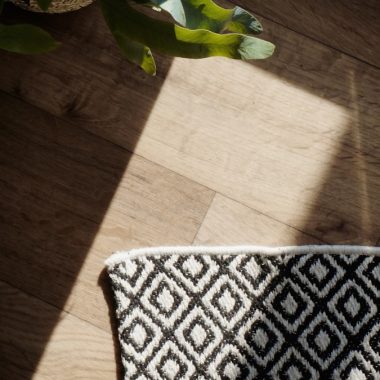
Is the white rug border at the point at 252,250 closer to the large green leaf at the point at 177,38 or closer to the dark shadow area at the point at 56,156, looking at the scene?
the dark shadow area at the point at 56,156

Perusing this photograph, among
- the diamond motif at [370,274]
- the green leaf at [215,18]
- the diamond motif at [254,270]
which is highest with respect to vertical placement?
the green leaf at [215,18]

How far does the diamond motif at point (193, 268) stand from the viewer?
895 millimetres

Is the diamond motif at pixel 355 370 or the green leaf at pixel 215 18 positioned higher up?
the green leaf at pixel 215 18

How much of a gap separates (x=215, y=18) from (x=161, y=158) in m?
0.30

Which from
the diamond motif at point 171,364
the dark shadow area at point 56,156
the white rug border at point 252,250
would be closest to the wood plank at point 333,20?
the dark shadow area at point 56,156

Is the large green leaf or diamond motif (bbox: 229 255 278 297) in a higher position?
the large green leaf

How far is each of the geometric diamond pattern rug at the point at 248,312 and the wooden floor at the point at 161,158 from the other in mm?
29

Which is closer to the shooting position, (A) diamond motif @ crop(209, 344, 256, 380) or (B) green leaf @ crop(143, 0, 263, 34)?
(B) green leaf @ crop(143, 0, 263, 34)

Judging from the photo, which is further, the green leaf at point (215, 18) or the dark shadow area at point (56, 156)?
the dark shadow area at point (56, 156)

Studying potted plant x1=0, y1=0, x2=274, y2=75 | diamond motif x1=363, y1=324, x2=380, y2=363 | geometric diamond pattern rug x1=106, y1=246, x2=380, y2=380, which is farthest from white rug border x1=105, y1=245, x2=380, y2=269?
potted plant x1=0, y1=0, x2=274, y2=75

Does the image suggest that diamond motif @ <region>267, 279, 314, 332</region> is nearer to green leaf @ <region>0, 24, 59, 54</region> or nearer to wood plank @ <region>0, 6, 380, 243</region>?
wood plank @ <region>0, 6, 380, 243</region>

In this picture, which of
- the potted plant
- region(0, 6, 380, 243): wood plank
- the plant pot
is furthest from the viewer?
region(0, 6, 380, 243): wood plank

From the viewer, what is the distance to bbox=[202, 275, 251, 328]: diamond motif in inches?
34.8

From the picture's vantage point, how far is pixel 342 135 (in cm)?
94
